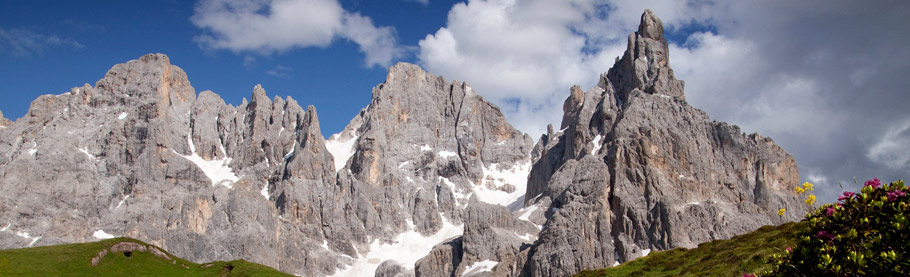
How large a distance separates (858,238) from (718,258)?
35.2 m

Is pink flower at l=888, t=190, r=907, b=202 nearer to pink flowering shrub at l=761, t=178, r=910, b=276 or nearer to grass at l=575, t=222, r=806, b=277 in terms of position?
pink flowering shrub at l=761, t=178, r=910, b=276

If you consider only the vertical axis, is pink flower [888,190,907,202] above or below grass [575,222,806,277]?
below

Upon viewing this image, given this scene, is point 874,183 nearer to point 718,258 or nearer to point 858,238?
point 858,238

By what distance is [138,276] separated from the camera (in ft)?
214

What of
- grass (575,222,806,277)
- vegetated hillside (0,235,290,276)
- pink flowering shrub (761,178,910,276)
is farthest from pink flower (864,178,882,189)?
vegetated hillside (0,235,290,276)

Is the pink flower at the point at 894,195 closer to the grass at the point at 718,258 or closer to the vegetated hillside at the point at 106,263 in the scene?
the grass at the point at 718,258

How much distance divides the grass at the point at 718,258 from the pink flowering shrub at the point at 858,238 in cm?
2309

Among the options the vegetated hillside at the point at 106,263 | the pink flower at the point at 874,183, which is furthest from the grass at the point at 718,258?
the vegetated hillside at the point at 106,263

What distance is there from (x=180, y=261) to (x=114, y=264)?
23.7ft

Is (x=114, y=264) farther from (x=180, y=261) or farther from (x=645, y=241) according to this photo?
(x=645, y=241)

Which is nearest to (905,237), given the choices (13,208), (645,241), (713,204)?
(645,241)

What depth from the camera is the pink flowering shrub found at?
19.9m

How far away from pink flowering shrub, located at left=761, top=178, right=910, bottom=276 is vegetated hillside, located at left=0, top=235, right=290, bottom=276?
5884 cm

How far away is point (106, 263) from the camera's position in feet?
216
